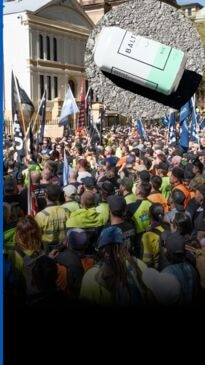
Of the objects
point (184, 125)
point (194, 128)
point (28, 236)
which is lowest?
point (28, 236)

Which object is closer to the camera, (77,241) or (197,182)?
(77,241)

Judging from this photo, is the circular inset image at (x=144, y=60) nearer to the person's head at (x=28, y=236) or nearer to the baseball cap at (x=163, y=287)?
the person's head at (x=28, y=236)

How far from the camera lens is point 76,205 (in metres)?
5.83

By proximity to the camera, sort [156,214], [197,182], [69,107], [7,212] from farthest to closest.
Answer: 1. [69,107]
2. [197,182]
3. [156,214]
4. [7,212]

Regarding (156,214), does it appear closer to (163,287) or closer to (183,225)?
(183,225)

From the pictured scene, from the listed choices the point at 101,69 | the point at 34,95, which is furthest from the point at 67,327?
the point at 34,95

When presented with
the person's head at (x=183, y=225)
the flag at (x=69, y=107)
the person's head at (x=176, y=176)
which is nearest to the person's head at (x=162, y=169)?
the person's head at (x=176, y=176)

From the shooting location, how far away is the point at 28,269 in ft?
12.1

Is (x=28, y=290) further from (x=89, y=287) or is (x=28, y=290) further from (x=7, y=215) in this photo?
(x=7, y=215)

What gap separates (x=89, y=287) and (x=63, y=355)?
512 mm

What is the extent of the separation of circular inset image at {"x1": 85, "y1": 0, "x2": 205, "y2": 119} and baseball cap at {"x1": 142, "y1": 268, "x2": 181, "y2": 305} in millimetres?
1537

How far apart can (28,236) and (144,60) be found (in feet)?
5.32

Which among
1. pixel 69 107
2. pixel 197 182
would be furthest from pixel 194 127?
pixel 197 182

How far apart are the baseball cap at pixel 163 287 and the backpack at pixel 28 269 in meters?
0.73
